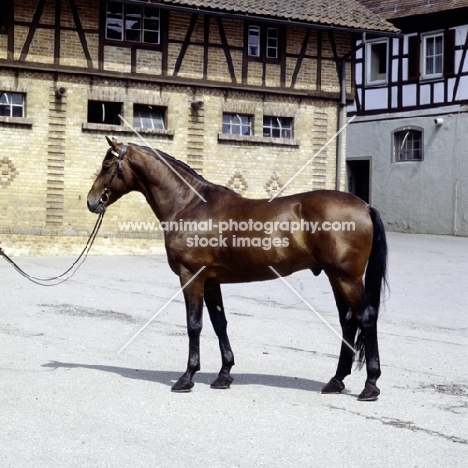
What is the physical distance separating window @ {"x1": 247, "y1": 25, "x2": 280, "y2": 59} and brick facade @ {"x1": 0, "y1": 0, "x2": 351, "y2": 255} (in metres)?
0.30

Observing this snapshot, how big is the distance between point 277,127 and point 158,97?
3561mm

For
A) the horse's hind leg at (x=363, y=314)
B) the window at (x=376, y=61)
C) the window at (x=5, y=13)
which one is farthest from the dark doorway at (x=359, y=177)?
the horse's hind leg at (x=363, y=314)

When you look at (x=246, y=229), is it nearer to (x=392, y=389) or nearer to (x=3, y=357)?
(x=392, y=389)

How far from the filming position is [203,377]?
7.84 metres

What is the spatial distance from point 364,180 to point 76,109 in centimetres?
1486

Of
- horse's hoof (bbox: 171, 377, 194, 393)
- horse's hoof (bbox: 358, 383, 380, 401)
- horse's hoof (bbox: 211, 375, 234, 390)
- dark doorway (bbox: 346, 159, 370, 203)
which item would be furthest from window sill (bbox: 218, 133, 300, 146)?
horse's hoof (bbox: 358, 383, 380, 401)

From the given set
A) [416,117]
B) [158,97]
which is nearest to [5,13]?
[158,97]

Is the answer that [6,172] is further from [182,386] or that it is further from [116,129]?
[182,386]

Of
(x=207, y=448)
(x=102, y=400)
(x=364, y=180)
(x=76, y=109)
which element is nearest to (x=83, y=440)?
(x=207, y=448)

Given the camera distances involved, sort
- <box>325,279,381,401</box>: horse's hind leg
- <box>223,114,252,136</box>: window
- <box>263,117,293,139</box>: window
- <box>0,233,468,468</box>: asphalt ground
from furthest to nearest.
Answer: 1. <box>263,117,293,139</box>: window
2. <box>223,114,252,136</box>: window
3. <box>325,279,381,401</box>: horse's hind leg
4. <box>0,233,468,468</box>: asphalt ground

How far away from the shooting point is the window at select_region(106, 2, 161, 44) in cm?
2281

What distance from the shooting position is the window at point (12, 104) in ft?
71.9

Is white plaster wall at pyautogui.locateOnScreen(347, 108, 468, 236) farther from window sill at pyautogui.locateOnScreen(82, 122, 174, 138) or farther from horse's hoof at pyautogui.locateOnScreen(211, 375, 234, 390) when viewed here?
horse's hoof at pyautogui.locateOnScreen(211, 375, 234, 390)

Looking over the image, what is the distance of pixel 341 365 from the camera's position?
724cm
